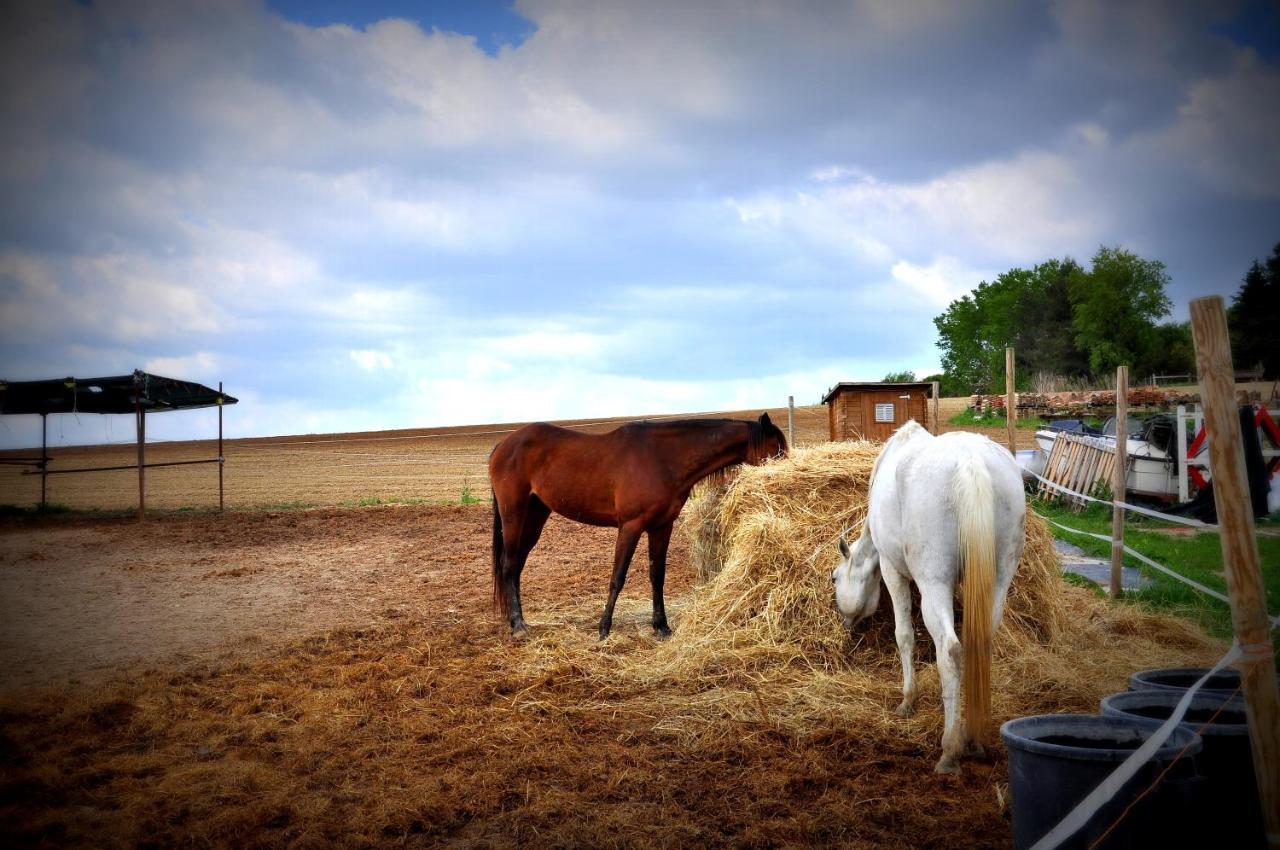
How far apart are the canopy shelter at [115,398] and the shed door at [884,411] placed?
14362mm

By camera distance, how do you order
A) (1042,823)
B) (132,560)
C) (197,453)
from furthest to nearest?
(197,453), (132,560), (1042,823)

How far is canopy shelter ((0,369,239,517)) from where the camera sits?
1689 centimetres

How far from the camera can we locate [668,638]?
6066 mm

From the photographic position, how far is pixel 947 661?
3678mm

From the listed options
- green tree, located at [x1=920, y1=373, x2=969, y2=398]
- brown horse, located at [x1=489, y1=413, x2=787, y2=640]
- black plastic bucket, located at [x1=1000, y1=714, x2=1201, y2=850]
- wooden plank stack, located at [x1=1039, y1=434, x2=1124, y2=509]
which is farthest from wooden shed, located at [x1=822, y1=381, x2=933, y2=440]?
green tree, located at [x1=920, y1=373, x2=969, y2=398]

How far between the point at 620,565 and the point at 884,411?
996 cm

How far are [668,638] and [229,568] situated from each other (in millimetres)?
7459

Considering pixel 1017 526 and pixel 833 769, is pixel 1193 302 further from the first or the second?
pixel 833 769

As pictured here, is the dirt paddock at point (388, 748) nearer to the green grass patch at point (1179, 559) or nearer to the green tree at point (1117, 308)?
the green grass patch at point (1179, 559)

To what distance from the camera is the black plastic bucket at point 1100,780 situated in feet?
7.66

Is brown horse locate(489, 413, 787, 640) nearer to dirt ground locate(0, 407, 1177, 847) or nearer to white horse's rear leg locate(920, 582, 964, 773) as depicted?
dirt ground locate(0, 407, 1177, 847)

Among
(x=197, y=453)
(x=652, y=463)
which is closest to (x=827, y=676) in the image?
(x=652, y=463)

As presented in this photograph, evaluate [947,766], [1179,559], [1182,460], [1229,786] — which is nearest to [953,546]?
[947,766]

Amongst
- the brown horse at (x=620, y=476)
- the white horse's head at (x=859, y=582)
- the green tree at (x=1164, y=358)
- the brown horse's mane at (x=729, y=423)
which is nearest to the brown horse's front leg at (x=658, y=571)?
the brown horse at (x=620, y=476)
